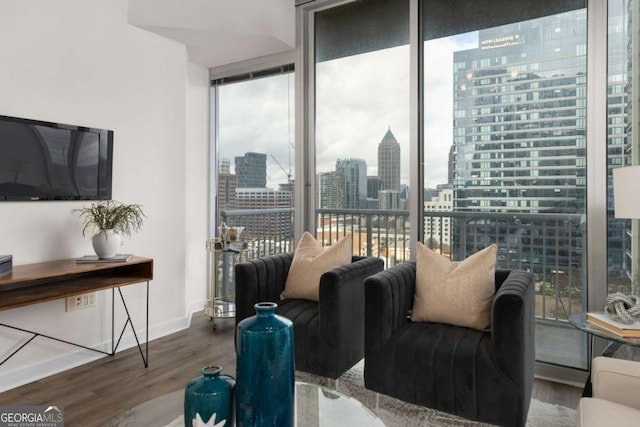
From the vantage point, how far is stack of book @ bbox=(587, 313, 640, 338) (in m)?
1.96

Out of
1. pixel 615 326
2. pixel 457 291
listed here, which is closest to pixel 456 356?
pixel 457 291

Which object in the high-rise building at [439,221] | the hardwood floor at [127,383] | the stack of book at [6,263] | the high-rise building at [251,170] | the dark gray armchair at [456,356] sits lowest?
the hardwood floor at [127,383]

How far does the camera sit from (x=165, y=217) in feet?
11.4

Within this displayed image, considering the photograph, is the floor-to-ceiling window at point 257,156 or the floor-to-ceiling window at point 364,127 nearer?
the floor-to-ceiling window at point 364,127

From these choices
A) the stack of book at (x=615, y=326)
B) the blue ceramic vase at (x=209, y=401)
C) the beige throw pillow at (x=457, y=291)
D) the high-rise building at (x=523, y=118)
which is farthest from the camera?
the high-rise building at (x=523, y=118)

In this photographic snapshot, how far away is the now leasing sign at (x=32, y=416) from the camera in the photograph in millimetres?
1912

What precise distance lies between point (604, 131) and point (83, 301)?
3.54 metres

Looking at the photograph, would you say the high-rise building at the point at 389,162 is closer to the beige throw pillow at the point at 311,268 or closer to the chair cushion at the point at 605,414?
the beige throw pillow at the point at 311,268

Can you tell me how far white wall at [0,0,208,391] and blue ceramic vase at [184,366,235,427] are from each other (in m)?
2.07

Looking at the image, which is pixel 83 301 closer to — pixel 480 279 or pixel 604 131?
pixel 480 279

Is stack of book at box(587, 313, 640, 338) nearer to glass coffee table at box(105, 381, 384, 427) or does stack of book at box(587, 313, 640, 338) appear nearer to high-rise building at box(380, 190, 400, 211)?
glass coffee table at box(105, 381, 384, 427)

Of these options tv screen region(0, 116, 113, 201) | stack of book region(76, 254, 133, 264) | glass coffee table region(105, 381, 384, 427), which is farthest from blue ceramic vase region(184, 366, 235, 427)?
tv screen region(0, 116, 113, 201)

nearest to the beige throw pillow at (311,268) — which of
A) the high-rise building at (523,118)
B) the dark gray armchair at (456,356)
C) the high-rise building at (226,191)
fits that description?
the dark gray armchair at (456,356)

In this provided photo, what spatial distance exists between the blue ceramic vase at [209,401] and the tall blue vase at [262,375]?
29mm
